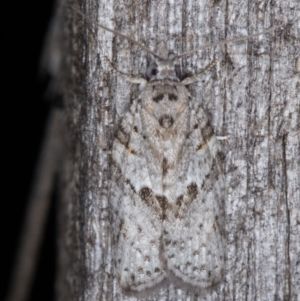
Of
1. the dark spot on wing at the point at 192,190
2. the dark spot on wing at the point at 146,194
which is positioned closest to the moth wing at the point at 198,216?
the dark spot on wing at the point at 192,190

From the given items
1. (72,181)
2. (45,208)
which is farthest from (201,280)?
(45,208)

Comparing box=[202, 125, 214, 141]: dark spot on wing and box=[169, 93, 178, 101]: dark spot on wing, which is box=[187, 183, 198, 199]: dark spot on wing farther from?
box=[169, 93, 178, 101]: dark spot on wing

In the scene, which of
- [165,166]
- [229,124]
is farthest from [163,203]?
[229,124]

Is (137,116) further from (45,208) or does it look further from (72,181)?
(45,208)

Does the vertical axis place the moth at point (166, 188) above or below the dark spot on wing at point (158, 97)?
below

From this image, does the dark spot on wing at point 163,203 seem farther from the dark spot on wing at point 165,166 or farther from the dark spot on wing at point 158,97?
the dark spot on wing at point 158,97
